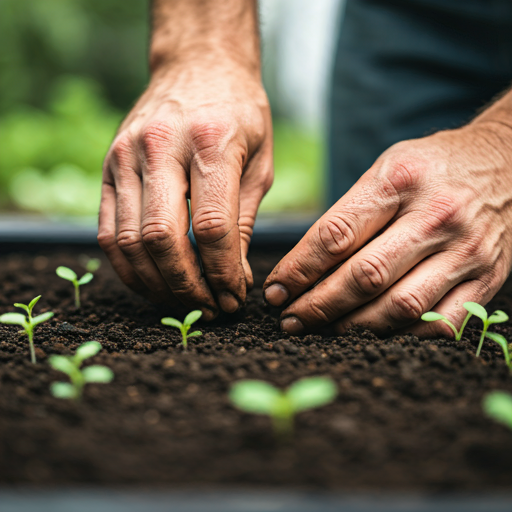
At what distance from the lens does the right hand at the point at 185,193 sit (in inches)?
42.2

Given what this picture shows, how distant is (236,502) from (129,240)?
0.76 m

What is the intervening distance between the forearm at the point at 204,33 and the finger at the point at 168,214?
1.55 feet

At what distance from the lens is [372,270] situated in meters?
1.01

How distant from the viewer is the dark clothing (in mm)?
2084

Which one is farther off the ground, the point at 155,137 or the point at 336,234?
the point at 155,137

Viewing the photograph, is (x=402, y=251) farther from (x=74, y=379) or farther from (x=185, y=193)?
(x=74, y=379)

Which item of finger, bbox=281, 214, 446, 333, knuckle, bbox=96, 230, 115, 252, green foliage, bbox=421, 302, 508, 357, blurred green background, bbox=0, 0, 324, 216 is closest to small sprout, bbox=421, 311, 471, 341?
green foliage, bbox=421, 302, 508, 357

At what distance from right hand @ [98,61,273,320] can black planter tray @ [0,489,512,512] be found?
617 millimetres

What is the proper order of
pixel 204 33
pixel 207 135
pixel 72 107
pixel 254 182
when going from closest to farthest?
pixel 207 135 < pixel 254 182 < pixel 204 33 < pixel 72 107

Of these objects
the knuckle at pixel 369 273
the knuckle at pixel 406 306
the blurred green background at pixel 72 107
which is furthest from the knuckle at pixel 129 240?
the blurred green background at pixel 72 107

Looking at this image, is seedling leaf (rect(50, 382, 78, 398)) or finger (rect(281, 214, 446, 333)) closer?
seedling leaf (rect(50, 382, 78, 398))

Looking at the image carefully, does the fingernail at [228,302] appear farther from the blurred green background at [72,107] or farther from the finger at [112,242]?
the blurred green background at [72,107]

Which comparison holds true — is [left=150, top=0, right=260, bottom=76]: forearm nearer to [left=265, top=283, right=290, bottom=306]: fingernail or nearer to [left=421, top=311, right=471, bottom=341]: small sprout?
[left=265, top=283, right=290, bottom=306]: fingernail

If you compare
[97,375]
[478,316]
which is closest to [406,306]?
[478,316]
